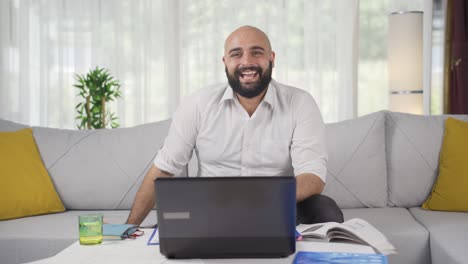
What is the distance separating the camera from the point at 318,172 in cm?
256

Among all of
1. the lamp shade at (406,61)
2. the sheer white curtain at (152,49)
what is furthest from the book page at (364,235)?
the sheer white curtain at (152,49)

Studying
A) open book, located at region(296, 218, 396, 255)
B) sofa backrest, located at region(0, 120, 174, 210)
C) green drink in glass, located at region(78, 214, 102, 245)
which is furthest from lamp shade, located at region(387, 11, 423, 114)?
green drink in glass, located at region(78, 214, 102, 245)

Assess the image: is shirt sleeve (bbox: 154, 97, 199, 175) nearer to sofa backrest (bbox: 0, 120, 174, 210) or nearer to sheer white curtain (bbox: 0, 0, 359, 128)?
sofa backrest (bbox: 0, 120, 174, 210)

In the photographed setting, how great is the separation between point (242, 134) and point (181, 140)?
243mm

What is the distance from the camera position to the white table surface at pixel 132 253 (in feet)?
5.24

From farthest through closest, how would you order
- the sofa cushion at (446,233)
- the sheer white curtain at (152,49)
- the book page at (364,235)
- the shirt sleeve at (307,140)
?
the sheer white curtain at (152,49), the shirt sleeve at (307,140), the sofa cushion at (446,233), the book page at (364,235)

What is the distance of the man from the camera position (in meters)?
2.68

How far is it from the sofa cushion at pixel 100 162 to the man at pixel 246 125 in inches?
19.8

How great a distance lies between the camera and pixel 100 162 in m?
3.24

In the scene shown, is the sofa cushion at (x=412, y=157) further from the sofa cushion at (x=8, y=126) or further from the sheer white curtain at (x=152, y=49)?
the sheer white curtain at (x=152, y=49)

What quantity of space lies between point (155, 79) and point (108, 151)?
297 cm

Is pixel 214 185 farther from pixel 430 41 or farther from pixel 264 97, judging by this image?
pixel 430 41

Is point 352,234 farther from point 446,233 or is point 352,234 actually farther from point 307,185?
point 446,233

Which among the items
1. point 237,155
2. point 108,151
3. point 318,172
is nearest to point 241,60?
point 237,155
